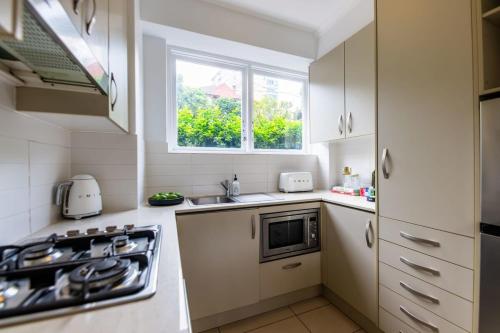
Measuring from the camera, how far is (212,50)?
219 cm

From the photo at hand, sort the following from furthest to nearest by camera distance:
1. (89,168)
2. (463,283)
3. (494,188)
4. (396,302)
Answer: (89,168)
(396,302)
(463,283)
(494,188)

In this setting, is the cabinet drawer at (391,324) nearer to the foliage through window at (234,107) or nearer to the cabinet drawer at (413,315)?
the cabinet drawer at (413,315)

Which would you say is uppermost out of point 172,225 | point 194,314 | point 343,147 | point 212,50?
point 212,50

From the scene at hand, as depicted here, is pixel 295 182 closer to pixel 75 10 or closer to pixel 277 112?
pixel 277 112

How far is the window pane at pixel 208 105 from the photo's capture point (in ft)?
7.15

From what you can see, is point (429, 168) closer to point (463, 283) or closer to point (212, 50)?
point (463, 283)

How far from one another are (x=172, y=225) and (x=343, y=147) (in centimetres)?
195

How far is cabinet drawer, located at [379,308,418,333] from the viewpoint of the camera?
1.21 meters

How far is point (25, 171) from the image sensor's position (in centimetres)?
95

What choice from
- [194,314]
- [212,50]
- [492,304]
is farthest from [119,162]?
[492,304]

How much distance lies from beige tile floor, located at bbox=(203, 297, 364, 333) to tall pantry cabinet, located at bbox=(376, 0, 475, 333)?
348 millimetres

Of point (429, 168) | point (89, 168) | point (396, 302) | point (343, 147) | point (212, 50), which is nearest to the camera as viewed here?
point (429, 168)

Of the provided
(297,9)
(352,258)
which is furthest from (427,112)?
(297,9)

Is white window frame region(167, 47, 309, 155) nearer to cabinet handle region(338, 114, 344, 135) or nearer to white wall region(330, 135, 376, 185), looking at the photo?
white wall region(330, 135, 376, 185)
